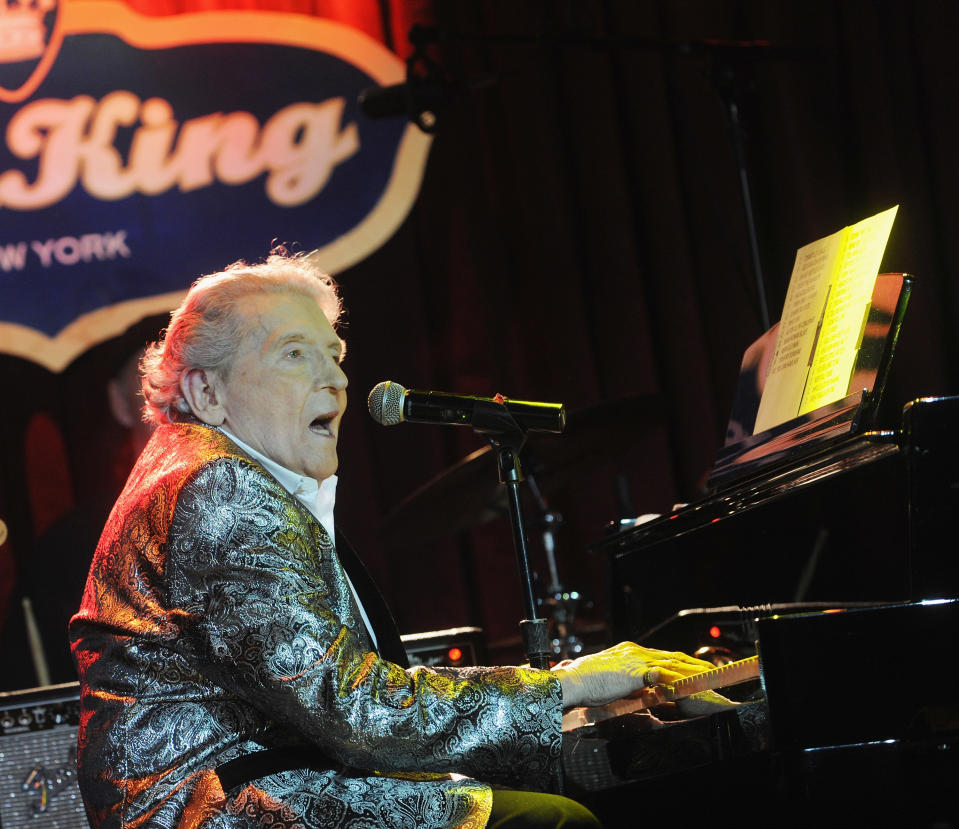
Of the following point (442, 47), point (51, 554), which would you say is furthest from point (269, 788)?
point (442, 47)

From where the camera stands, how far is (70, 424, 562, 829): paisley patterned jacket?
5.17ft

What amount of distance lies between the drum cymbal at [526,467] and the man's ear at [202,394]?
1259 mm

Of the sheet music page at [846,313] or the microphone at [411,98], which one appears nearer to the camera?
the sheet music page at [846,313]

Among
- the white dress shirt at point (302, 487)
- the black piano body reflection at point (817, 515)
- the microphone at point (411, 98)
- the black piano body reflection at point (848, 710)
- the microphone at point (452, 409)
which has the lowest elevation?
the black piano body reflection at point (848, 710)

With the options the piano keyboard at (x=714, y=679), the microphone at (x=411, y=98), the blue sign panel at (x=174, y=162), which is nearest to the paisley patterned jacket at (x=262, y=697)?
the piano keyboard at (x=714, y=679)

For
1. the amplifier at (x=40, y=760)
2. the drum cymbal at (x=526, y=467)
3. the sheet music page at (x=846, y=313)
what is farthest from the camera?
the drum cymbal at (x=526, y=467)

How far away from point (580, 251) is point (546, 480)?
1.27 meters

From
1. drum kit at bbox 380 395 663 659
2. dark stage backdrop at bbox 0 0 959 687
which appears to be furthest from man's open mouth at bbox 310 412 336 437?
dark stage backdrop at bbox 0 0 959 687

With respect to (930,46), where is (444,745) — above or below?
below

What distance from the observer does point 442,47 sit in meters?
4.62

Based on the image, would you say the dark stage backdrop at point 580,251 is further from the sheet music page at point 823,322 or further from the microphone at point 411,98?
the sheet music page at point 823,322

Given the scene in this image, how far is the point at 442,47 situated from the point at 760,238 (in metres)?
1.44

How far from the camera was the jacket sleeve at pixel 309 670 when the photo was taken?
5.14 ft

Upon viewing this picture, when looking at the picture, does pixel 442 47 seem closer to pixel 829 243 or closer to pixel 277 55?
pixel 277 55
